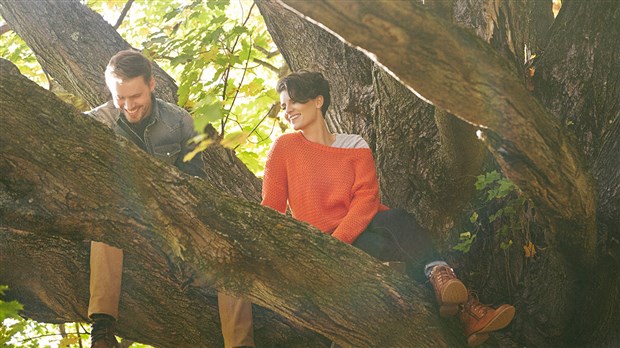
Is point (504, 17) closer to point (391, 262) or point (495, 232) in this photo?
point (495, 232)

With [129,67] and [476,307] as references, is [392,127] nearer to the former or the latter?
[476,307]

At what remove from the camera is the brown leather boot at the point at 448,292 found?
364cm

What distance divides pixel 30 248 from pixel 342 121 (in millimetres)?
2128

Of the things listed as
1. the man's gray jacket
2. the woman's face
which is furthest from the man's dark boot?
the woman's face

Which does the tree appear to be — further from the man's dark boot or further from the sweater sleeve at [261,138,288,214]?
the sweater sleeve at [261,138,288,214]

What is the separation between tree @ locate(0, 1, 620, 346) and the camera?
9.02ft

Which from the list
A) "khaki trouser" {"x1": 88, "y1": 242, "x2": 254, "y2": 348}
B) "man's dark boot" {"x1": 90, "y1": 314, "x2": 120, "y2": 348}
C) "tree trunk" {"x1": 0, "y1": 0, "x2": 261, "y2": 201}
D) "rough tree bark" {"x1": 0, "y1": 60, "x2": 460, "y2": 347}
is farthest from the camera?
"tree trunk" {"x1": 0, "y1": 0, "x2": 261, "y2": 201}

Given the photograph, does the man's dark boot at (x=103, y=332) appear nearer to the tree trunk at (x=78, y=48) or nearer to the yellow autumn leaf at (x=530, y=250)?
the tree trunk at (x=78, y=48)

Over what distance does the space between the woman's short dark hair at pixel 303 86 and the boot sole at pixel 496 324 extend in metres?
1.72

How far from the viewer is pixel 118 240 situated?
10.7 feet

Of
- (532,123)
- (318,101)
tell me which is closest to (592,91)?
(532,123)

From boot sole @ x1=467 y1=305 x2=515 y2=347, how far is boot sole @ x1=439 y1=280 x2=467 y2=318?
16 cm

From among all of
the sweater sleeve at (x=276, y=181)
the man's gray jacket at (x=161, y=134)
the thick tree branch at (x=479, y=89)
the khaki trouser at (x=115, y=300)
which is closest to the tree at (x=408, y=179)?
the thick tree branch at (x=479, y=89)

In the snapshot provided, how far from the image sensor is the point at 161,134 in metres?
4.55
